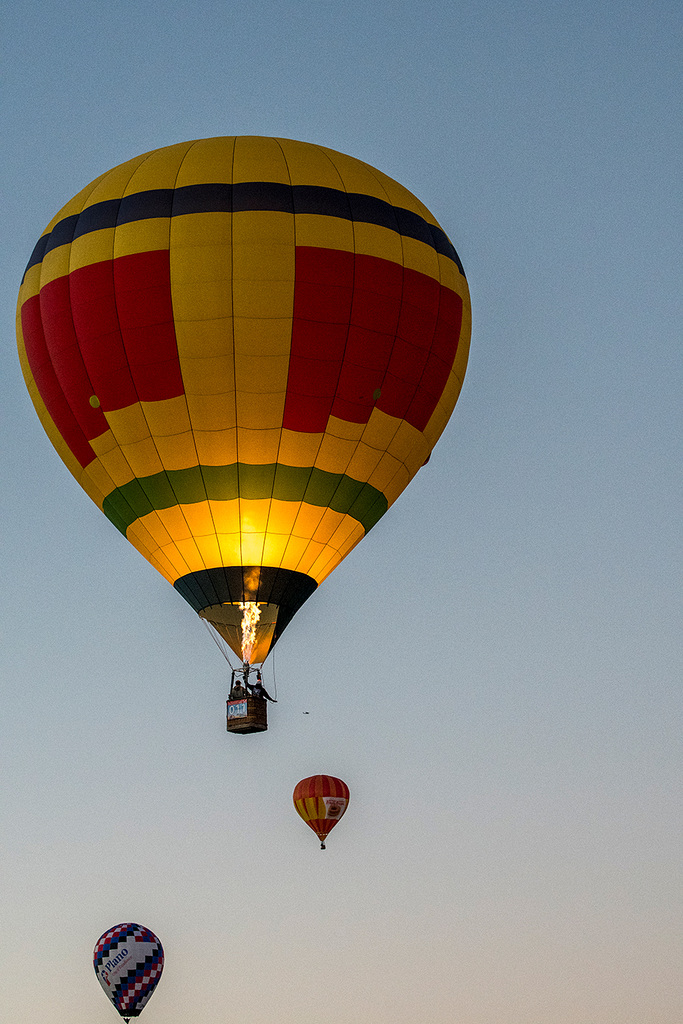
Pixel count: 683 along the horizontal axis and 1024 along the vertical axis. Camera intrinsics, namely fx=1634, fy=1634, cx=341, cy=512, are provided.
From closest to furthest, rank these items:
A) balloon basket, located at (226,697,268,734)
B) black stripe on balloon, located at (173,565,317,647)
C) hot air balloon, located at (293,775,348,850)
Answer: balloon basket, located at (226,697,268,734) → black stripe on balloon, located at (173,565,317,647) → hot air balloon, located at (293,775,348,850)

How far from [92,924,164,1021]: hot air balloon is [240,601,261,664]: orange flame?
24.1 feet

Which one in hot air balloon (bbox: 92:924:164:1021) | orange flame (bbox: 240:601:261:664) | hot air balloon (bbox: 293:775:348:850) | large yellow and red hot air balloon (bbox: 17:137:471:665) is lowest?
hot air balloon (bbox: 92:924:164:1021)

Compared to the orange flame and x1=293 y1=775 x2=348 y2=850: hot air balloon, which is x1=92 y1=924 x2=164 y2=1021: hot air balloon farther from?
the orange flame

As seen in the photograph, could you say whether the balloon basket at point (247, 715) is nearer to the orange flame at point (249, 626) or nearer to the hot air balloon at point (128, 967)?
Result: the orange flame at point (249, 626)

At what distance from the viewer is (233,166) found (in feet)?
50.6

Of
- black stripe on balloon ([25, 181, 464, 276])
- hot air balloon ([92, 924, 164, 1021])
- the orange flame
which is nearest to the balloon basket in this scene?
the orange flame

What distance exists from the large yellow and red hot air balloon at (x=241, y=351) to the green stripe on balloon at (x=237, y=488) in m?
0.02

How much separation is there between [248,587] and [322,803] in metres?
7.59

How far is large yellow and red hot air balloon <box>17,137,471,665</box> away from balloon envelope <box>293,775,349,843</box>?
7.02 meters

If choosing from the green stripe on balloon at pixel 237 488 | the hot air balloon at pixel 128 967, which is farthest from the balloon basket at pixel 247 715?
the hot air balloon at pixel 128 967

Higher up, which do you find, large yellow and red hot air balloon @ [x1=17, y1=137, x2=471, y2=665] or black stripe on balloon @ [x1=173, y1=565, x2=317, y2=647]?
large yellow and red hot air balloon @ [x1=17, y1=137, x2=471, y2=665]

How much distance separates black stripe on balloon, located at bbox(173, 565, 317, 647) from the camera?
15719 mm

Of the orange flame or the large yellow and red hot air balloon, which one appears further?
the orange flame

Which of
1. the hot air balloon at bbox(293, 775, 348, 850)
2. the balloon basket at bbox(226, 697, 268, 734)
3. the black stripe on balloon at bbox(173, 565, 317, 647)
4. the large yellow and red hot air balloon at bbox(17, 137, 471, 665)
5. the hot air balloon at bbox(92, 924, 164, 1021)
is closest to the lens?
the large yellow and red hot air balloon at bbox(17, 137, 471, 665)
